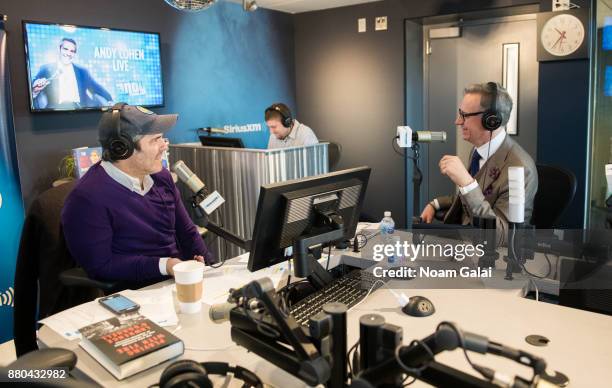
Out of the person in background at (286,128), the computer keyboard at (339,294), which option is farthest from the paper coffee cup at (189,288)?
the person in background at (286,128)

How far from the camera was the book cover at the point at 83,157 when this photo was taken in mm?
3400

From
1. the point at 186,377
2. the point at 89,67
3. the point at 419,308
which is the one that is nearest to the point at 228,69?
the point at 89,67

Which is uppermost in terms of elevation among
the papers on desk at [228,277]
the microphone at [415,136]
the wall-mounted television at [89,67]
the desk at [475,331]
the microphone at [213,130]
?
the wall-mounted television at [89,67]

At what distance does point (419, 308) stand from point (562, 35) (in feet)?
11.3

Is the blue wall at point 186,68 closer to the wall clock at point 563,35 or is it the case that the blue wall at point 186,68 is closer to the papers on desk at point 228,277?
the papers on desk at point 228,277

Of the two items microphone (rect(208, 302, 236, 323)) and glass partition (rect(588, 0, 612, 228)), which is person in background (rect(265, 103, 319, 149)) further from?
microphone (rect(208, 302, 236, 323))

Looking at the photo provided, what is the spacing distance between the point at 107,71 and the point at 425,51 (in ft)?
10.5

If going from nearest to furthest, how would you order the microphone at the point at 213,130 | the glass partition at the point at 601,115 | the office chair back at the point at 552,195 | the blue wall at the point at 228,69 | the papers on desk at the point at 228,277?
the papers on desk at the point at 228,277, the office chair back at the point at 552,195, the glass partition at the point at 601,115, the blue wall at the point at 228,69, the microphone at the point at 213,130

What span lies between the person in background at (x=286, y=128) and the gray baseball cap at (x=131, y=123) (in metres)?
2.41

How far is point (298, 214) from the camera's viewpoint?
5.16ft

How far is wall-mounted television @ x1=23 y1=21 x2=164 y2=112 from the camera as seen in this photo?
11.2 feet

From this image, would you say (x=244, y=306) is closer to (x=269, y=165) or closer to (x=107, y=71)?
(x=269, y=165)

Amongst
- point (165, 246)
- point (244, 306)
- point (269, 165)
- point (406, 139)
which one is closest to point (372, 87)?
point (269, 165)

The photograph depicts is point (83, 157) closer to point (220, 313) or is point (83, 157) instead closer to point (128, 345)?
point (220, 313)
